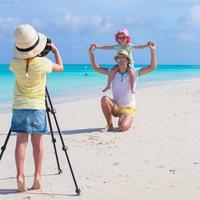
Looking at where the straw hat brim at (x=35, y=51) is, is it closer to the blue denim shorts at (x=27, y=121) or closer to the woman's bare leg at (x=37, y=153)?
the blue denim shorts at (x=27, y=121)

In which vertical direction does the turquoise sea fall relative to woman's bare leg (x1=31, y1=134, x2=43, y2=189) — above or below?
below

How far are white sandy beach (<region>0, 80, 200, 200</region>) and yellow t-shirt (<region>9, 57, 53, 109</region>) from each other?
34.3 inches

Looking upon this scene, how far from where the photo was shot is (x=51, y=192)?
5.16 meters

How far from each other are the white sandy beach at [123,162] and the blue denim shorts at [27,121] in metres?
0.62

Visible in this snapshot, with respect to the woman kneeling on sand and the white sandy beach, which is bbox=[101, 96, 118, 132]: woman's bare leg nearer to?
the woman kneeling on sand

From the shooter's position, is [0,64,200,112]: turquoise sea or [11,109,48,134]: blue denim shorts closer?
[11,109,48,134]: blue denim shorts

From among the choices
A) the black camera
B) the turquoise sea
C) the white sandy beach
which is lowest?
the turquoise sea

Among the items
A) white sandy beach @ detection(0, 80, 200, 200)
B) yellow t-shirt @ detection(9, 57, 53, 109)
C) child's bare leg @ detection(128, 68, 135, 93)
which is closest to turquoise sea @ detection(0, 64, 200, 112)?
child's bare leg @ detection(128, 68, 135, 93)

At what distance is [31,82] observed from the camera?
505 centimetres

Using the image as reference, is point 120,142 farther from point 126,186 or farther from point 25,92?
point 25,92

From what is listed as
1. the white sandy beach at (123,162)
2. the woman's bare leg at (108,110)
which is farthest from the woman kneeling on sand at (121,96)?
the white sandy beach at (123,162)

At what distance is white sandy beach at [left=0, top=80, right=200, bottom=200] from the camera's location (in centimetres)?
513

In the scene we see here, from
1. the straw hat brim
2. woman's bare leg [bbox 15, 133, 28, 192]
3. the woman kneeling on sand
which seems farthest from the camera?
the woman kneeling on sand

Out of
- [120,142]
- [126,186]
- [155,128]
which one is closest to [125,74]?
[155,128]
